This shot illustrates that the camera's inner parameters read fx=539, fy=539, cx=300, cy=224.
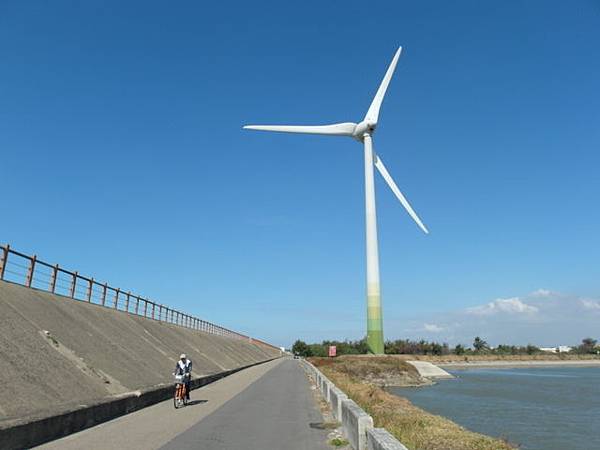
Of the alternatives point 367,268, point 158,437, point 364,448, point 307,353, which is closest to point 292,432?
point 158,437

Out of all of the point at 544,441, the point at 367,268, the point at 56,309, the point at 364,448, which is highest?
the point at 367,268

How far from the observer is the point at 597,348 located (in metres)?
177

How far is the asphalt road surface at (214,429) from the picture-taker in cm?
1163

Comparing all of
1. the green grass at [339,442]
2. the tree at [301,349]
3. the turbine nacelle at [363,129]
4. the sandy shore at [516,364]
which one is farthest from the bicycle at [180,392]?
the tree at [301,349]

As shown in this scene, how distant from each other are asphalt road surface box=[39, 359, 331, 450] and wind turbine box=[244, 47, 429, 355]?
113 feet

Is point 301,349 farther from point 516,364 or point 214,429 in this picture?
point 214,429

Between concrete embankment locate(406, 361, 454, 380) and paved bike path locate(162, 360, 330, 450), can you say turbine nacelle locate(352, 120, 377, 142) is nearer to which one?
concrete embankment locate(406, 361, 454, 380)

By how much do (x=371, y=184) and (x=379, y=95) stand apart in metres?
10.3

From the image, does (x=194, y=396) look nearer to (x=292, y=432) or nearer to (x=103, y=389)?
(x=103, y=389)

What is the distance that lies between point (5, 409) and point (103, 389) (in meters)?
5.72

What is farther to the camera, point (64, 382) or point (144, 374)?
point (144, 374)

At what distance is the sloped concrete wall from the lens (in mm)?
13273

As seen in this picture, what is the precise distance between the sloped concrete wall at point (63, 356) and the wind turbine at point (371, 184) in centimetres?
2878

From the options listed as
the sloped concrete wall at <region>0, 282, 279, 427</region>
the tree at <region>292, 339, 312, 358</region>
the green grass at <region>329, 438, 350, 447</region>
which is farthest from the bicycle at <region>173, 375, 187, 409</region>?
the tree at <region>292, 339, 312, 358</region>
